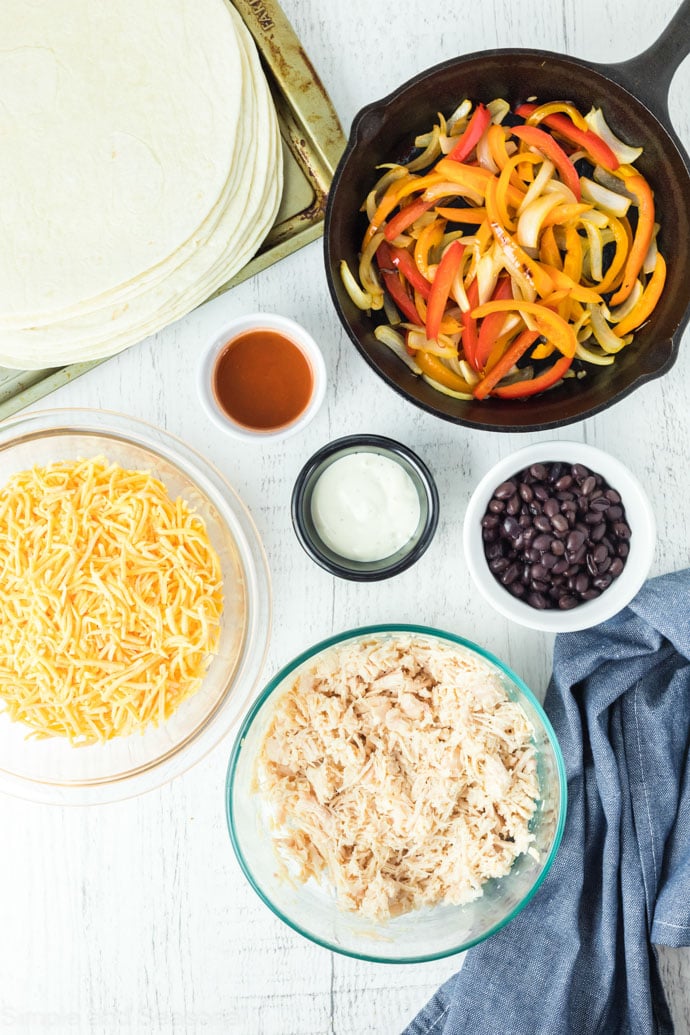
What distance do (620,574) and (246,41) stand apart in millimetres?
1442

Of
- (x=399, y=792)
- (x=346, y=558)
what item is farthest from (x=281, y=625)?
(x=399, y=792)

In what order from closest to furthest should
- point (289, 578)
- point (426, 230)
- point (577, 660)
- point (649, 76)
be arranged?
1. point (649, 76)
2. point (426, 230)
3. point (577, 660)
4. point (289, 578)

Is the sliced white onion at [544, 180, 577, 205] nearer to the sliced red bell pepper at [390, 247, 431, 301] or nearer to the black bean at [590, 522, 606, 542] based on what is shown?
the sliced red bell pepper at [390, 247, 431, 301]

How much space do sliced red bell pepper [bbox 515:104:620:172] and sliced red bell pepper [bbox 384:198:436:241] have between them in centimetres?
30

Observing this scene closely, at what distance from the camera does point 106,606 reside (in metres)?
1.79

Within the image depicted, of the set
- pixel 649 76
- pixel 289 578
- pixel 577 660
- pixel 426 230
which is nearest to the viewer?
pixel 649 76

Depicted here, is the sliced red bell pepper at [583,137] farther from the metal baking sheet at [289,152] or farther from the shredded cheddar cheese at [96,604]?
the shredded cheddar cheese at [96,604]

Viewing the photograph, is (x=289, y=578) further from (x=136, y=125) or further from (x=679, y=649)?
(x=136, y=125)

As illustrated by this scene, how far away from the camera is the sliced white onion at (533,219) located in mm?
1751

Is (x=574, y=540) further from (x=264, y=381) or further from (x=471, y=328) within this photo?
(x=264, y=381)

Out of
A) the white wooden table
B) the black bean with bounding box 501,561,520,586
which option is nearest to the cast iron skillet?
the white wooden table

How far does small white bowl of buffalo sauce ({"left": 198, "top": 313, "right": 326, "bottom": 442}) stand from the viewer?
1.97 m

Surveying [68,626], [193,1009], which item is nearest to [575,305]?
[68,626]

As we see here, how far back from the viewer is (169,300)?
1.79 metres
